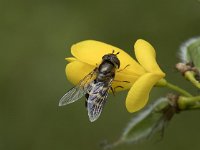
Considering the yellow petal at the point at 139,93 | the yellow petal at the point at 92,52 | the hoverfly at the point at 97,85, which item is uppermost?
the yellow petal at the point at 92,52

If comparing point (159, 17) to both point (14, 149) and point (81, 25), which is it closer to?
point (81, 25)

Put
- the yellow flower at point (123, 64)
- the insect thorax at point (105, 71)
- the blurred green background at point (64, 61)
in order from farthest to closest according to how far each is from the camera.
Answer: the blurred green background at point (64, 61) < the insect thorax at point (105, 71) < the yellow flower at point (123, 64)

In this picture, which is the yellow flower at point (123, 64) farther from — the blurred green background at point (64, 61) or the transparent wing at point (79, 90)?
the blurred green background at point (64, 61)

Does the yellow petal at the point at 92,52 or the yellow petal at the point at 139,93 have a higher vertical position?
the yellow petal at the point at 92,52

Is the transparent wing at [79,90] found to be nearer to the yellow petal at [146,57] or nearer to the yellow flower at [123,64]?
the yellow flower at [123,64]

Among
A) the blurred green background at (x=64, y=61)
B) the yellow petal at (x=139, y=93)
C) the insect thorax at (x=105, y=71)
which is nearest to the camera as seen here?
the yellow petal at (x=139, y=93)

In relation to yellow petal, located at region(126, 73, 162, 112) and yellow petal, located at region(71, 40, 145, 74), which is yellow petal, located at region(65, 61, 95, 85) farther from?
yellow petal, located at region(126, 73, 162, 112)

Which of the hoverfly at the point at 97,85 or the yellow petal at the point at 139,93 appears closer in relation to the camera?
the yellow petal at the point at 139,93

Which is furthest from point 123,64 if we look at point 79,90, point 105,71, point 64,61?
point 64,61

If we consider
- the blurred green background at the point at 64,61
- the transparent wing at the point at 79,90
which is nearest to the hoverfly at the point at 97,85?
the transparent wing at the point at 79,90

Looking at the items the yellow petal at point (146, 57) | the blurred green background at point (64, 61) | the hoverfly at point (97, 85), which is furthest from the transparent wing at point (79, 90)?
the blurred green background at point (64, 61)
